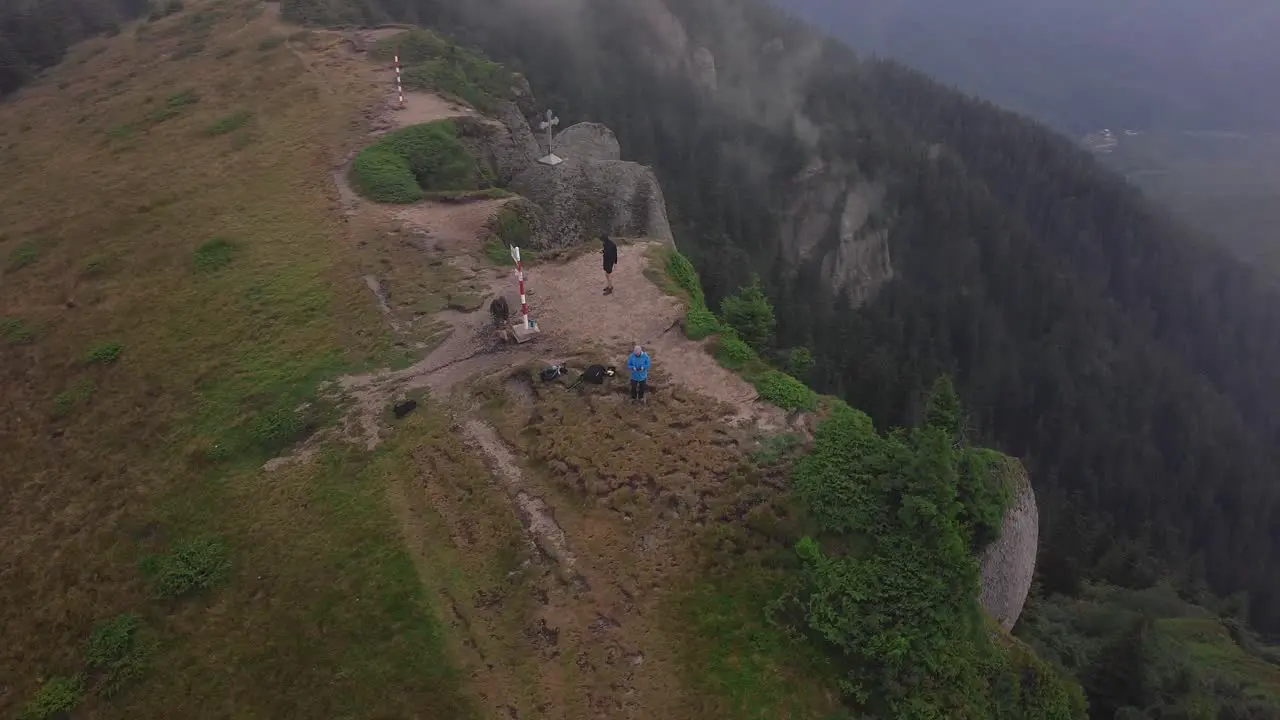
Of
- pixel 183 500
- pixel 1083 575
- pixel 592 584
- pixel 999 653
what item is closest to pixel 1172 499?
pixel 1083 575

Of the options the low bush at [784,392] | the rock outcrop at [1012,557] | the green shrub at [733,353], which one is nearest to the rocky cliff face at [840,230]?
the green shrub at [733,353]

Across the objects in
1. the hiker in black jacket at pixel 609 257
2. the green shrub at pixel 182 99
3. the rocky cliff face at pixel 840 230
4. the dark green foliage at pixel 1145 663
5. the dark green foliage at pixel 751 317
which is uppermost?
the hiker in black jacket at pixel 609 257

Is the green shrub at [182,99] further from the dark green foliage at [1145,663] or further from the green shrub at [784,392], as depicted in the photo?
the dark green foliage at [1145,663]

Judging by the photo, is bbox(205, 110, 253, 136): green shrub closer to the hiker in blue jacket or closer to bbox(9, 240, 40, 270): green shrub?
bbox(9, 240, 40, 270): green shrub

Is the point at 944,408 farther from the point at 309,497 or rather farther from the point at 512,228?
the point at 512,228

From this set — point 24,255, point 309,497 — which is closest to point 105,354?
point 24,255
